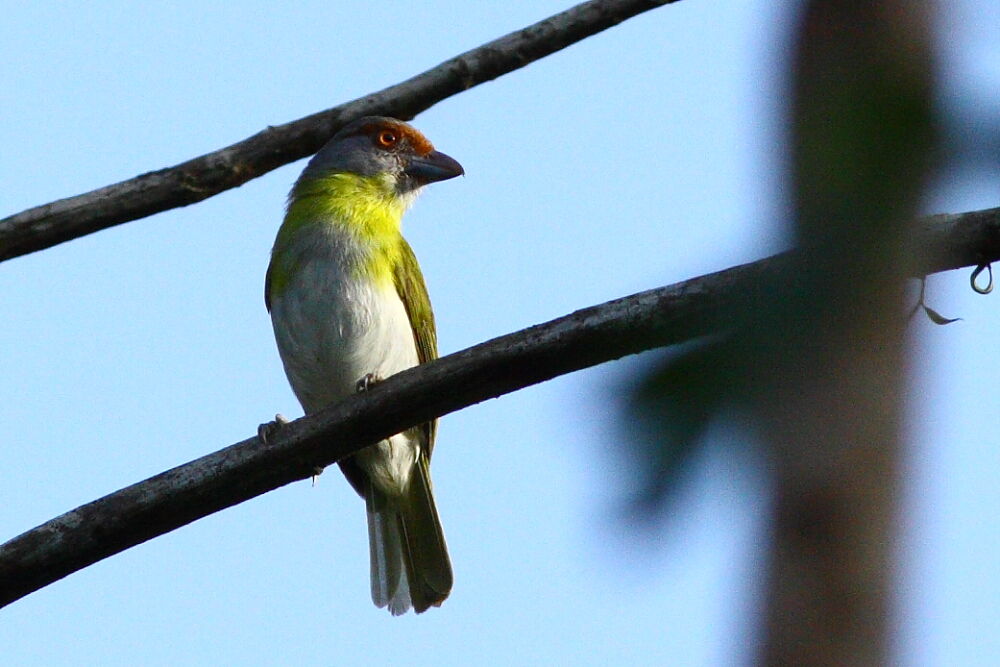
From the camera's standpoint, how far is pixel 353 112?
17.0 feet

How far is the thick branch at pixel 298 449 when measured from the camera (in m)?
3.64

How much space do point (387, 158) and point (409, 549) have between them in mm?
2333

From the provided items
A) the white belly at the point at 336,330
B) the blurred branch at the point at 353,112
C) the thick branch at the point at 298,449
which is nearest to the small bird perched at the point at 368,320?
the white belly at the point at 336,330

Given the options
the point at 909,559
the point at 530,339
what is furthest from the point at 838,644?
the point at 530,339

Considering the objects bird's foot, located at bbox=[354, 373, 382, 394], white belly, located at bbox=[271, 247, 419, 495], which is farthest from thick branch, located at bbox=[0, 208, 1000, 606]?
white belly, located at bbox=[271, 247, 419, 495]

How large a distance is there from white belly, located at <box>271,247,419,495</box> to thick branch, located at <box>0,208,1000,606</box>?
2201 mm

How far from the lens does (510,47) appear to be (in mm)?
5215

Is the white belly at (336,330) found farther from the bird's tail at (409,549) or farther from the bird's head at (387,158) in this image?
the bird's head at (387,158)

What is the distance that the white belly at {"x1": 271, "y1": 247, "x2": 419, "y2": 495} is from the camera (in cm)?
634

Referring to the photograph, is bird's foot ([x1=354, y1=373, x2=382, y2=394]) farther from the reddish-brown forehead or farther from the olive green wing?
the reddish-brown forehead

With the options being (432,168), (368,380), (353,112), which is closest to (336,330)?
(368,380)

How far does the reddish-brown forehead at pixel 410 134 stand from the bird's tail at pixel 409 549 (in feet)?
6.57

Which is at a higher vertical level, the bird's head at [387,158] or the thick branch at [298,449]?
the bird's head at [387,158]

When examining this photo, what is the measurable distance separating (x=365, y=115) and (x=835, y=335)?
4.25 metres
